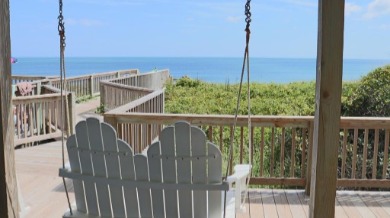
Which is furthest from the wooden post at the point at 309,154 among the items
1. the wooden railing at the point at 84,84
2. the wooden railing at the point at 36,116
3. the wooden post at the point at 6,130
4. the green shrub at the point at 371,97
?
the wooden railing at the point at 84,84

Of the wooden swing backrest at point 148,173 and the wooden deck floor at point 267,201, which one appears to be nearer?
the wooden swing backrest at point 148,173

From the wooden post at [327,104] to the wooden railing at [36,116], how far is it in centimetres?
498

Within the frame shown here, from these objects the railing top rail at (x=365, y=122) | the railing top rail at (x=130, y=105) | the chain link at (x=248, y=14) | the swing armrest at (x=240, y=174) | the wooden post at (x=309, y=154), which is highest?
the chain link at (x=248, y=14)

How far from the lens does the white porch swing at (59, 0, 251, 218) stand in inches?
81.8

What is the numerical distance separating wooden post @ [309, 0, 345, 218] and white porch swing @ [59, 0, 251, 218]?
0.42 meters

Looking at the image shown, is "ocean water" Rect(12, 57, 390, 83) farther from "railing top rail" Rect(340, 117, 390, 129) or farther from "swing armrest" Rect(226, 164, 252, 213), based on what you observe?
"swing armrest" Rect(226, 164, 252, 213)

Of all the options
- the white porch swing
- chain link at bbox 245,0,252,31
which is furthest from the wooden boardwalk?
chain link at bbox 245,0,252,31

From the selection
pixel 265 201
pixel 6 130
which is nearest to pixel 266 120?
pixel 265 201

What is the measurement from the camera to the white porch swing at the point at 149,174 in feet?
6.82

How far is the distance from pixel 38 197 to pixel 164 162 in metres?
2.31

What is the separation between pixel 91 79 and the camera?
1321 centimetres

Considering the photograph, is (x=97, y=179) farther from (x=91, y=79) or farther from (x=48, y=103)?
(x=91, y=79)

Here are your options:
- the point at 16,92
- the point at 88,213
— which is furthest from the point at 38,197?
the point at 16,92

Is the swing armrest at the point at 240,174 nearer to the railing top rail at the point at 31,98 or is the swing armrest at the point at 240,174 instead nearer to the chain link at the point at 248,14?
the chain link at the point at 248,14
